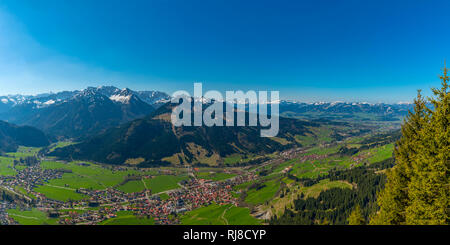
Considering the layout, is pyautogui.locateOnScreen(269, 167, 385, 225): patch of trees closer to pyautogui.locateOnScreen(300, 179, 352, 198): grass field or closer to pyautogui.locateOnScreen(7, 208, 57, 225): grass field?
pyautogui.locateOnScreen(300, 179, 352, 198): grass field

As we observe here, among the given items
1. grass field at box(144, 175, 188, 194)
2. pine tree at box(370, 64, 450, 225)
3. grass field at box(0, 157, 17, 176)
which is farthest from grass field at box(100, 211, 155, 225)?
grass field at box(0, 157, 17, 176)

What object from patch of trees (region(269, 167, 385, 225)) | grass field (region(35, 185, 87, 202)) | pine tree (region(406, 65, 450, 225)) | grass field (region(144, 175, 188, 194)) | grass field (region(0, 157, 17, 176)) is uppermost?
pine tree (region(406, 65, 450, 225))

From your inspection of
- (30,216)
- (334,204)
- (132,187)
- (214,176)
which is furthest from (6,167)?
(334,204)

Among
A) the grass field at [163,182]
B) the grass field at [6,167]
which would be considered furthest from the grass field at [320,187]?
the grass field at [6,167]

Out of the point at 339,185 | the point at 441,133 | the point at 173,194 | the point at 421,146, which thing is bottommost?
the point at 173,194

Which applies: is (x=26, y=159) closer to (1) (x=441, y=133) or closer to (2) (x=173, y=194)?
(2) (x=173, y=194)

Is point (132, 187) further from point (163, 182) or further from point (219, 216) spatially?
point (219, 216)

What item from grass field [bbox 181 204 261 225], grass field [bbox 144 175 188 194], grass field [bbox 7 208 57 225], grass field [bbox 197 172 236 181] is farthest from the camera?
grass field [bbox 197 172 236 181]

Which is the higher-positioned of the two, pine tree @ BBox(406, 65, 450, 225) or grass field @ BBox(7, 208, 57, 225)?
pine tree @ BBox(406, 65, 450, 225)

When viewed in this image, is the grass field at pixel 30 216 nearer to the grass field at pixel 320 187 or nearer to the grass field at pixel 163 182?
the grass field at pixel 163 182
